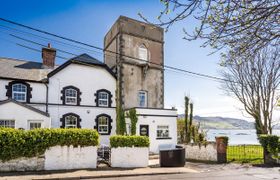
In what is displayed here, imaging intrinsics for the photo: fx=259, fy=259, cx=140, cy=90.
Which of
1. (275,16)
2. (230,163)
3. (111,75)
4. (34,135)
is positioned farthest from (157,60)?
(275,16)

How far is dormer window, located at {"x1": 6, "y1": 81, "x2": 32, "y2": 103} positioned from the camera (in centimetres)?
2062

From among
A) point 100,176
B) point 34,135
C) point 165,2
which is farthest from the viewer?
point 34,135

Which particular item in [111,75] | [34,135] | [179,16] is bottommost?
[34,135]

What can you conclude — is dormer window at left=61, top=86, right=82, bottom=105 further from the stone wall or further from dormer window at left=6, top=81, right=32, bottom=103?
the stone wall

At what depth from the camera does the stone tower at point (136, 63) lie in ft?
84.7

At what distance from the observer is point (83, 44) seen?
14.9 meters

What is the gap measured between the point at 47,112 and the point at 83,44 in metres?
9.12

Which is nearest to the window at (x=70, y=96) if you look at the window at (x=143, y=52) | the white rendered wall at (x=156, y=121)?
the white rendered wall at (x=156, y=121)

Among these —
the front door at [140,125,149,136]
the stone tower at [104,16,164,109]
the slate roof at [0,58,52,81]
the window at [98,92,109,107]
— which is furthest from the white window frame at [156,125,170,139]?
the slate roof at [0,58,52,81]

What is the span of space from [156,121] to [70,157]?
11.6 meters

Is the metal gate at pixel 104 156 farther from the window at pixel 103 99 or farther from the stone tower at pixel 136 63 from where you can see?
the stone tower at pixel 136 63

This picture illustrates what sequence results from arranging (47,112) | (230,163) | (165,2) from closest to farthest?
(165,2) < (230,163) < (47,112)

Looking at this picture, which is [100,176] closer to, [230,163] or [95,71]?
[230,163]

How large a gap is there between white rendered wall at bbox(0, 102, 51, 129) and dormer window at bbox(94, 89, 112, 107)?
5.81 metres
